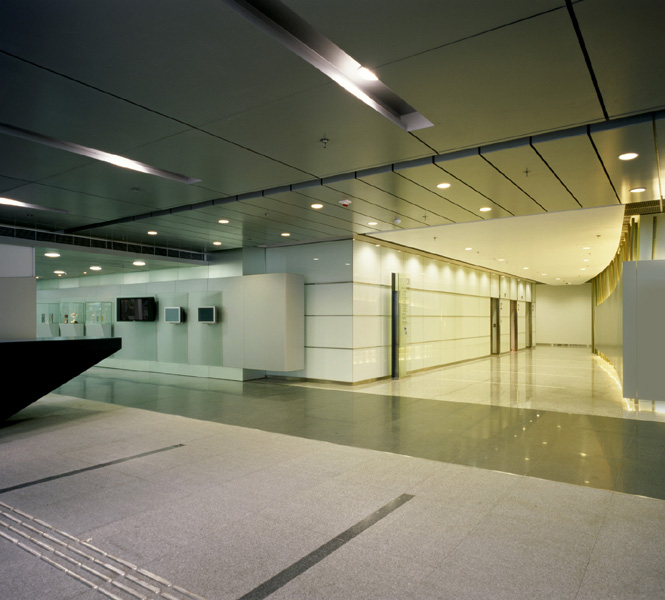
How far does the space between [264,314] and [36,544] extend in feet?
33.1

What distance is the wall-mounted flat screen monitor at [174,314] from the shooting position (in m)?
15.9

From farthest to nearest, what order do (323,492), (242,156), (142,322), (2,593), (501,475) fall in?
(142,322), (242,156), (501,475), (323,492), (2,593)

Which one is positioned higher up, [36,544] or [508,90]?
[508,90]

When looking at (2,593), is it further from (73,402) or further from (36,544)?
(73,402)

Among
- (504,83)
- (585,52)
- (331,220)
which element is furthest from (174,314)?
(585,52)

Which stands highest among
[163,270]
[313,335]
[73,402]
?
[163,270]

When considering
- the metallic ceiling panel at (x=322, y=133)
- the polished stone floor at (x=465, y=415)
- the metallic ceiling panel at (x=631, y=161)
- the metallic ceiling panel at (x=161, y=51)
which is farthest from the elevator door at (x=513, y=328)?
the metallic ceiling panel at (x=161, y=51)

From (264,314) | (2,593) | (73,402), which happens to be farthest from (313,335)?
(2,593)

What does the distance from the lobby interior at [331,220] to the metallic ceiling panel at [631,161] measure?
0.16 ft

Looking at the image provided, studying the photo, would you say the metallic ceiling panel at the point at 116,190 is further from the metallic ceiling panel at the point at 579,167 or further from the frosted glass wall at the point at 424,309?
the frosted glass wall at the point at 424,309

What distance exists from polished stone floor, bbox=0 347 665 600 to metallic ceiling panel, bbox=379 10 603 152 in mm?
4081

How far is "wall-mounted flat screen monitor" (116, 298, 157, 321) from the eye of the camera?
1673 cm

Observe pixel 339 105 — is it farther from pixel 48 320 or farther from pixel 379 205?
→ pixel 48 320

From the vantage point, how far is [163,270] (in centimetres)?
1741
